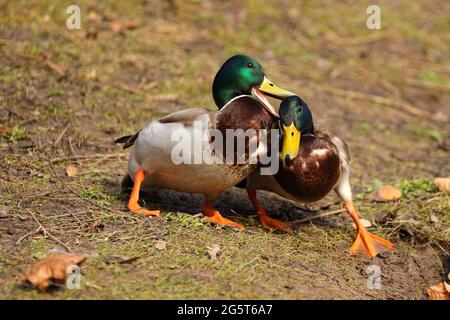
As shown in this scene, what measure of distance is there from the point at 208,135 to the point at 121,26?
4.00 meters

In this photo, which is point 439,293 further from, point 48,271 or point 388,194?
point 48,271

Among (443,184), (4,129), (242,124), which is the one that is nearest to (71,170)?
(4,129)

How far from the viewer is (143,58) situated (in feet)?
24.4

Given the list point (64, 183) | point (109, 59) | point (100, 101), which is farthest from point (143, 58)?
point (64, 183)

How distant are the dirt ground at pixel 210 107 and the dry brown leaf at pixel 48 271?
0.06 m

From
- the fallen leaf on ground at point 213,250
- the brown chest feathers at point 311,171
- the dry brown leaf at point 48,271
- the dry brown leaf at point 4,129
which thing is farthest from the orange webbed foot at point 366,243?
the dry brown leaf at point 4,129

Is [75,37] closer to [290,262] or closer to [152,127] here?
[152,127]

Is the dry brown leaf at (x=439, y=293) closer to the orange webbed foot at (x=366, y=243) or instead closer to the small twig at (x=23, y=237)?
the orange webbed foot at (x=366, y=243)

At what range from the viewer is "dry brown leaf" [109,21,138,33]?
25.8 feet

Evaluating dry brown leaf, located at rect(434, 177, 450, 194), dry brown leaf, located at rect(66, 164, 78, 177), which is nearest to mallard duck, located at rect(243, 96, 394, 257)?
dry brown leaf, located at rect(434, 177, 450, 194)

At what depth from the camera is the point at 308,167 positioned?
14.7 ft

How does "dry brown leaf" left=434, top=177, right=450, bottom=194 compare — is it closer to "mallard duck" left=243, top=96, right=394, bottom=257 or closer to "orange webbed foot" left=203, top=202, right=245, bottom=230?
"mallard duck" left=243, top=96, right=394, bottom=257
